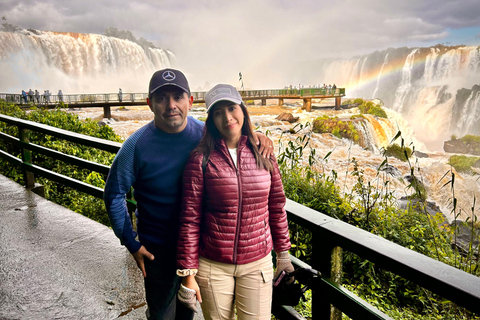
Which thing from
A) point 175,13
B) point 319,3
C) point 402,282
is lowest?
point 402,282

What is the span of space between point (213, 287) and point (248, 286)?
0.12 m

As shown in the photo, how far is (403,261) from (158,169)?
869 mm

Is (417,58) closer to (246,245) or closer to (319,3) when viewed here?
(319,3)

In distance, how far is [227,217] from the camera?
4.13 ft

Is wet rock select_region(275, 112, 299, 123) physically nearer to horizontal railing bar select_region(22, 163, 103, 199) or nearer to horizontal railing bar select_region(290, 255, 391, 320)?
horizontal railing bar select_region(22, 163, 103, 199)

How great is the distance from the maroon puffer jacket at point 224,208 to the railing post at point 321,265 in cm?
26

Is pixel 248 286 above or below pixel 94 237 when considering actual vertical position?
above

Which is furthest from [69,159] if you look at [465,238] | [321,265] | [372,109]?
[372,109]

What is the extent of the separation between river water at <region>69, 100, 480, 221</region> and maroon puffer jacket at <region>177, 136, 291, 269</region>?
32.2 feet

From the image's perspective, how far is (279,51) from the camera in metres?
27.3

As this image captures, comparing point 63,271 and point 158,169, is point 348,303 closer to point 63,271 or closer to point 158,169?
point 158,169

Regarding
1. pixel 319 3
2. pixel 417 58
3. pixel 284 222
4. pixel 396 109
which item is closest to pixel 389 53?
pixel 417 58

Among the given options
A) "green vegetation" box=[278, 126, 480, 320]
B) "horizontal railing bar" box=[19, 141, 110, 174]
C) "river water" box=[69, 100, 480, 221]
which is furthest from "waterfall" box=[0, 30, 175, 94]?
"green vegetation" box=[278, 126, 480, 320]

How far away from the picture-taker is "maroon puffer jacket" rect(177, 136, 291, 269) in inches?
49.4
